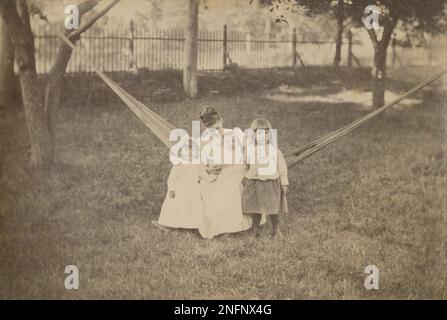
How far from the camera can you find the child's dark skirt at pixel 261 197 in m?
3.39

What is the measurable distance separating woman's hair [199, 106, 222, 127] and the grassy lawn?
0.29ft

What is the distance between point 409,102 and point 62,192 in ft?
8.58

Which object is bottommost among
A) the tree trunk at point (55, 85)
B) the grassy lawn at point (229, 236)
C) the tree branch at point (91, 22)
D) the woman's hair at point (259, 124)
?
the grassy lawn at point (229, 236)

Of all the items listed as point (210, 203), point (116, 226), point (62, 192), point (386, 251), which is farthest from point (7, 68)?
point (386, 251)

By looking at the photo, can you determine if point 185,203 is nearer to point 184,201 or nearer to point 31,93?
point 184,201

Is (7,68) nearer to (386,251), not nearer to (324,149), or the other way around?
(324,149)

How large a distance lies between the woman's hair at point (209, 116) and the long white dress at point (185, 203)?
0.30 metres

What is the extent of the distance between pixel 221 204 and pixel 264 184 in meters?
0.32

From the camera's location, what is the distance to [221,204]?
3.41m

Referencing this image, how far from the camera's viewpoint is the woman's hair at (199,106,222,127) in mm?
3439

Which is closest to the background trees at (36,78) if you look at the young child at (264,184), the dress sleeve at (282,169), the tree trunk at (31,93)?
the tree trunk at (31,93)

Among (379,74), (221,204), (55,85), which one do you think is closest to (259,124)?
(221,204)

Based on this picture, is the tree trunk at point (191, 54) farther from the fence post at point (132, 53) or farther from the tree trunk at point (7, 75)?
the tree trunk at point (7, 75)

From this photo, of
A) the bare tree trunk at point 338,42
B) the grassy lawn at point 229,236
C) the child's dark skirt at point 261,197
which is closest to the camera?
the grassy lawn at point 229,236
